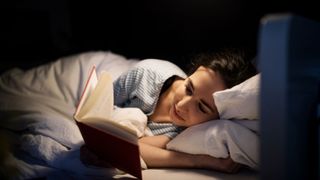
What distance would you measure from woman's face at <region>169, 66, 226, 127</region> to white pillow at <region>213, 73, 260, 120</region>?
39 millimetres

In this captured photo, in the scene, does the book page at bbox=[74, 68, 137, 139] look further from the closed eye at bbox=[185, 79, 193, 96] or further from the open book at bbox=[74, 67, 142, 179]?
the closed eye at bbox=[185, 79, 193, 96]

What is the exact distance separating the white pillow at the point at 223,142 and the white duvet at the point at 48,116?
0.02m

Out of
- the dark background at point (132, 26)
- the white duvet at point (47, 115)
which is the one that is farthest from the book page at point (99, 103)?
the dark background at point (132, 26)

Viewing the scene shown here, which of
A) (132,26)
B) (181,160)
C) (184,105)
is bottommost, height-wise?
(181,160)

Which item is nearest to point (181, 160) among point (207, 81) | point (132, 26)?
point (207, 81)

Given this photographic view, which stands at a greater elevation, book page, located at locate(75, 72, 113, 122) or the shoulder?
book page, located at locate(75, 72, 113, 122)

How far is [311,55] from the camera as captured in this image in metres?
0.59

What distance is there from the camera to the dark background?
1331mm

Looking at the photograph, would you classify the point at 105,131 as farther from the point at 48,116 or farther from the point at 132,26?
the point at 132,26

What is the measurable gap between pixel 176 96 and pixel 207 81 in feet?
0.31

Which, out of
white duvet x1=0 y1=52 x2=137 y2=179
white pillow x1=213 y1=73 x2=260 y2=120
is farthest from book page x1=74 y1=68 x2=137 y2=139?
white pillow x1=213 y1=73 x2=260 y2=120

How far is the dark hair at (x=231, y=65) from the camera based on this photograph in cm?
102

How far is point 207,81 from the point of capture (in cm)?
99

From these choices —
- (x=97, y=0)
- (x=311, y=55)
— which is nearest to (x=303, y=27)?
(x=311, y=55)
